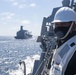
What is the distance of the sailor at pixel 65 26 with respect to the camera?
392 cm

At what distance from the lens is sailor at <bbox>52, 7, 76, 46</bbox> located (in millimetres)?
3924

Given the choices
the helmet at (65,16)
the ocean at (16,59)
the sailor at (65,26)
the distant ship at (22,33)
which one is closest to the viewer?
the sailor at (65,26)

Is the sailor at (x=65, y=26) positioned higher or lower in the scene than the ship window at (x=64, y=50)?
higher

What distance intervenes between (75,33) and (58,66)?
53cm

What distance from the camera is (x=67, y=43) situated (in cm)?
384

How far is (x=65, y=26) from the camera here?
4.00m

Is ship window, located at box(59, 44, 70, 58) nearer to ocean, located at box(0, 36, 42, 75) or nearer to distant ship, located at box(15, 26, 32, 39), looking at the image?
ocean, located at box(0, 36, 42, 75)

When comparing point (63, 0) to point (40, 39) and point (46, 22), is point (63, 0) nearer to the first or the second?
point (46, 22)

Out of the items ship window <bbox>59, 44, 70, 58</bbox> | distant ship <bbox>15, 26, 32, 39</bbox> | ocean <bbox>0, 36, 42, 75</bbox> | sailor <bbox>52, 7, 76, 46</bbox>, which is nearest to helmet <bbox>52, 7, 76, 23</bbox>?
sailor <bbox>52, 7, 76, 46</bbox>

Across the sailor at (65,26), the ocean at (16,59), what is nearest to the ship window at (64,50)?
the sailor at (65,26)

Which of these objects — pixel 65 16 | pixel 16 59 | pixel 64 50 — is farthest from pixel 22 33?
pixel 64 50

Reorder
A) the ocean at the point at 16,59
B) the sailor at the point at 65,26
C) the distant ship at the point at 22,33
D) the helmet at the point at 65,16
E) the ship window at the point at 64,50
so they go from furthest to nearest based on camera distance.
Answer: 1. the distant ship at the point at 22,33
2. the ocean at the point at 16,59
3. the helmet at the point at 65,16
4. the sailor at the point at 65,26
5. the ship window at the point at 64,50

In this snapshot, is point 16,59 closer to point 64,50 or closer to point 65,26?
point 65,26

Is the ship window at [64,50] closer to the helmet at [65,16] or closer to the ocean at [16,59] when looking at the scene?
the helmet at [65,16]
